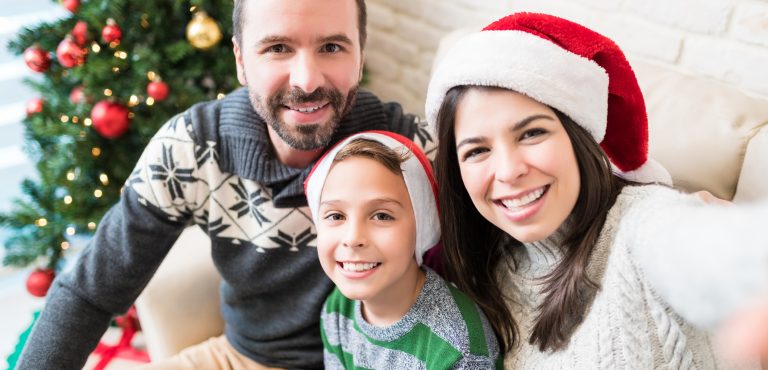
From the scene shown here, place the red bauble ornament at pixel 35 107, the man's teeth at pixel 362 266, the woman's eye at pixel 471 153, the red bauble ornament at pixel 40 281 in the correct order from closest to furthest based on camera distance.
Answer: the woman's eye at pixel 471 153 < the man's teeth at pixel 362 266 < the red bauble ornament at pixel 35 107 < the red bauble ornament at pixel 40 281

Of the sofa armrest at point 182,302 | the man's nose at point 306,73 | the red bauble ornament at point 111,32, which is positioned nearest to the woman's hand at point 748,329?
the man's nose at point 306,73

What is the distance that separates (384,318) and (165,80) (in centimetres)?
123

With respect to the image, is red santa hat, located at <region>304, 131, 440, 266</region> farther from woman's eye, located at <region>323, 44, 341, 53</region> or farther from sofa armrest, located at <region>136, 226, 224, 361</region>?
sofa armrest, located at <region>136, 226, 224, 361</region>

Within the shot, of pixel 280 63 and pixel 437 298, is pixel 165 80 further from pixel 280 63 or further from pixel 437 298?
pixel 437 298

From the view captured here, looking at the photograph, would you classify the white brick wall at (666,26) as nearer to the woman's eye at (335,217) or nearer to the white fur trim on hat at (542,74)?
the white fur trim on hat at (542,74)

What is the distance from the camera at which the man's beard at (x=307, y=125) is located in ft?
4.20

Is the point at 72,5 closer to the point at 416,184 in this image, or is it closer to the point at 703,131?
the point at 416,184

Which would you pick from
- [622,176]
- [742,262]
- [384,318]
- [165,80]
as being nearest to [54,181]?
[165,80]

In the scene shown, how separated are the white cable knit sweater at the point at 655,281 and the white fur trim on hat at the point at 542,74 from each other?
15 cm

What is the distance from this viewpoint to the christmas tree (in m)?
1.92

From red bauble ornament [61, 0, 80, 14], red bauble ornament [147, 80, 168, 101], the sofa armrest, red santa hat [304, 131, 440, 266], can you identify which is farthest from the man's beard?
red bauble ornament [61, 0, 80, 14]

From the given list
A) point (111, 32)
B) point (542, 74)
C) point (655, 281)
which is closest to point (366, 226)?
point (542, 74)

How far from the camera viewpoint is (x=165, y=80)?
2.01 metres

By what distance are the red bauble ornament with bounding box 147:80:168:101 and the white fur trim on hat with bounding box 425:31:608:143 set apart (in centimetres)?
123
